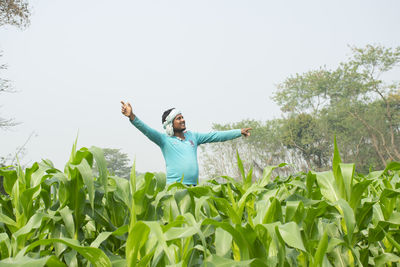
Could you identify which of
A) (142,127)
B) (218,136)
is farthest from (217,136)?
(142,127)

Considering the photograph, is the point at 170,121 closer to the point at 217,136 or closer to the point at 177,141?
the point at 177,141

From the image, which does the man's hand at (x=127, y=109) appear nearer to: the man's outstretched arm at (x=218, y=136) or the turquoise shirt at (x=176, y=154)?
the turquoise shirt at (x=176, y=154)

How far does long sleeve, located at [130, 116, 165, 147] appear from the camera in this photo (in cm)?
356

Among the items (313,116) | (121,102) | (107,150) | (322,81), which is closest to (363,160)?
(313,116)

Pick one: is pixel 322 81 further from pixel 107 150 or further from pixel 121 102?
pixel 107 150

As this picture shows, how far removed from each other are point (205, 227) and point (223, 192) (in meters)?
0.29

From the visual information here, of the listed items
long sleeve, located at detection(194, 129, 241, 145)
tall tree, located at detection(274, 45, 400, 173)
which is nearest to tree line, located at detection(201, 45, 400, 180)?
tall tree, located at detection(274, 45, 400, 173)

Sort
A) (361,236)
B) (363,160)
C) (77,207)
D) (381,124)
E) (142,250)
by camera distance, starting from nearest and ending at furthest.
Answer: (142,250)
(77,207)
(361,236)
(381,124)
(363,160)

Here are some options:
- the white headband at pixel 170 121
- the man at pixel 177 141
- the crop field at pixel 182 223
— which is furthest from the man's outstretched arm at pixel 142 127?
the crop field at pixel 182 223

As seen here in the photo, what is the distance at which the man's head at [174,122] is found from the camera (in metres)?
4.09

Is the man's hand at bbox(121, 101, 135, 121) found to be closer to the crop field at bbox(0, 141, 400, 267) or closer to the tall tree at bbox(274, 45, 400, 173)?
the crop field at bbox(0, 141, 400, 267)

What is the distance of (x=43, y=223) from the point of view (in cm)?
98

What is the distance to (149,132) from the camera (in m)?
3.69

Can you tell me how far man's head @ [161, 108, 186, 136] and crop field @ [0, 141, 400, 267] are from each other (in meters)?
2.90
